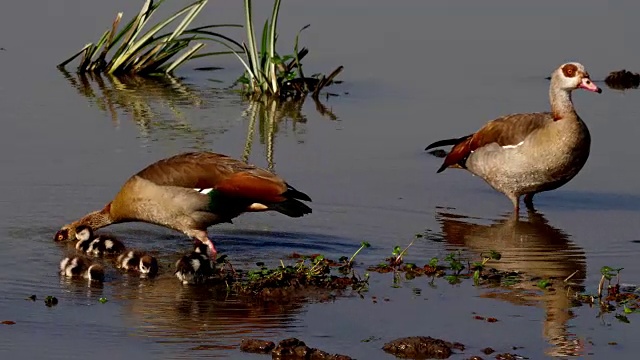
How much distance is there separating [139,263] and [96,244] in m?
0.86

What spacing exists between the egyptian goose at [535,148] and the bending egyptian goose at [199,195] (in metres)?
2.46

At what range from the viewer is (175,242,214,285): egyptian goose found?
28.0ft

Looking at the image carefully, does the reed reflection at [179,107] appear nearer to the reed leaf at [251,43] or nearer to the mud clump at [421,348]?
the reed leaf at [251,43]

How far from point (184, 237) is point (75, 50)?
21.6ft

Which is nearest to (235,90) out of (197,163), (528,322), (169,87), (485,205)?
(169,87)

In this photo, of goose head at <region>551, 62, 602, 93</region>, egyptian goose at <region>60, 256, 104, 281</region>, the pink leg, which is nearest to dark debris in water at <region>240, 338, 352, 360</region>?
egyptian goose at <region>60, 256, 104, 281</region>

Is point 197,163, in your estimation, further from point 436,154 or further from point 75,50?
point 75,50

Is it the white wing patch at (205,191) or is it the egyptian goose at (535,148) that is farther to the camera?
the egyptian goose at (535,148)

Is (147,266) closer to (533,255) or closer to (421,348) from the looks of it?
(421,348)

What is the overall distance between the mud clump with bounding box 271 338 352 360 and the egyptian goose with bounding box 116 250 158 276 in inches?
79.6

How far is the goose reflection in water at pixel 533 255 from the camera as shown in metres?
→ 7.86

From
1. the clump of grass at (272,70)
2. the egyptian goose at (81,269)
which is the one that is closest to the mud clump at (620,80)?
the clump of grass at (272,70)

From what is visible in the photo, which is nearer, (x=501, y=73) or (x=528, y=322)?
(x=528, y=322)

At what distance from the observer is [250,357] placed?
699 centimetres
